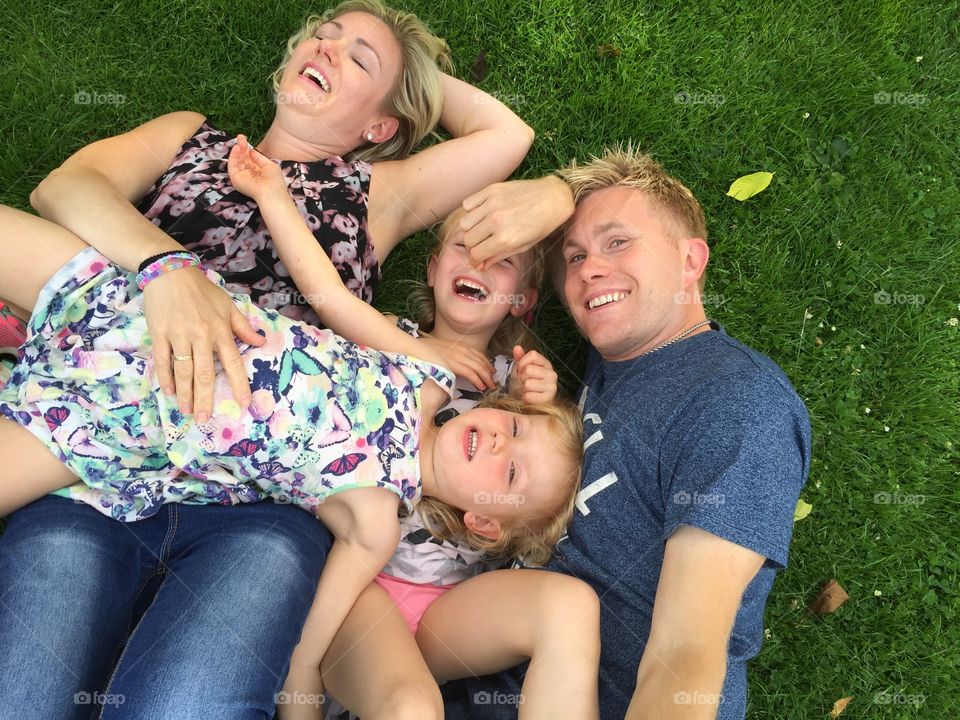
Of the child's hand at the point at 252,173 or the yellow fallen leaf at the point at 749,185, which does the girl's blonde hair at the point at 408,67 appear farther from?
the yellow fallen leaf at the point at 749,185

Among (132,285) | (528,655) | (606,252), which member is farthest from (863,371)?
(132,285)

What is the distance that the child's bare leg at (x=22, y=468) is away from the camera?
2721 millimetres

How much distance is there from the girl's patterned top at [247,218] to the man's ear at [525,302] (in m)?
0.69

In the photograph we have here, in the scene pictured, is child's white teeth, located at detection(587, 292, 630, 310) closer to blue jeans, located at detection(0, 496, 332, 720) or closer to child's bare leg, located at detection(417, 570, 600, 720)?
child's bare leg, located at detection(417, 570, 600, 720)

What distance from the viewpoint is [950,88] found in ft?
13.5

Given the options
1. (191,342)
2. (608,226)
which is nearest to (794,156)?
(608,226)

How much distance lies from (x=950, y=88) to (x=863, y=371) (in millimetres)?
1581

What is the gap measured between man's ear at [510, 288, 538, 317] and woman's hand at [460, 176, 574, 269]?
32cm

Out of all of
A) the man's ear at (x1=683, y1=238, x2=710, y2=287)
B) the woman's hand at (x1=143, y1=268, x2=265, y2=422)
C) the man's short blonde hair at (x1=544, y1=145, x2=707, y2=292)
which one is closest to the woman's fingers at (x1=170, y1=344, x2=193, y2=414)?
the woman's hand at (x1=143, y1=268, x2=265, y2=422)

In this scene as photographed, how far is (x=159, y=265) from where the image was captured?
9.14 ft

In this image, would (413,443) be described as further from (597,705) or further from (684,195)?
(684,195)

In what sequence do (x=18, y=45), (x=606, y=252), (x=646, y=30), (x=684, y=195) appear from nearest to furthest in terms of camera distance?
(x=606, y=252)
(x=684, y=195)
(x=18, y=45)
(x=646, y=30)

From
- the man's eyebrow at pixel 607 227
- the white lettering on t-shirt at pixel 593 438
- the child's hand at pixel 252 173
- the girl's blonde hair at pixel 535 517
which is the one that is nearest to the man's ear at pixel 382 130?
the child's hand at pixel 252 173

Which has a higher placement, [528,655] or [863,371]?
[528,655]
